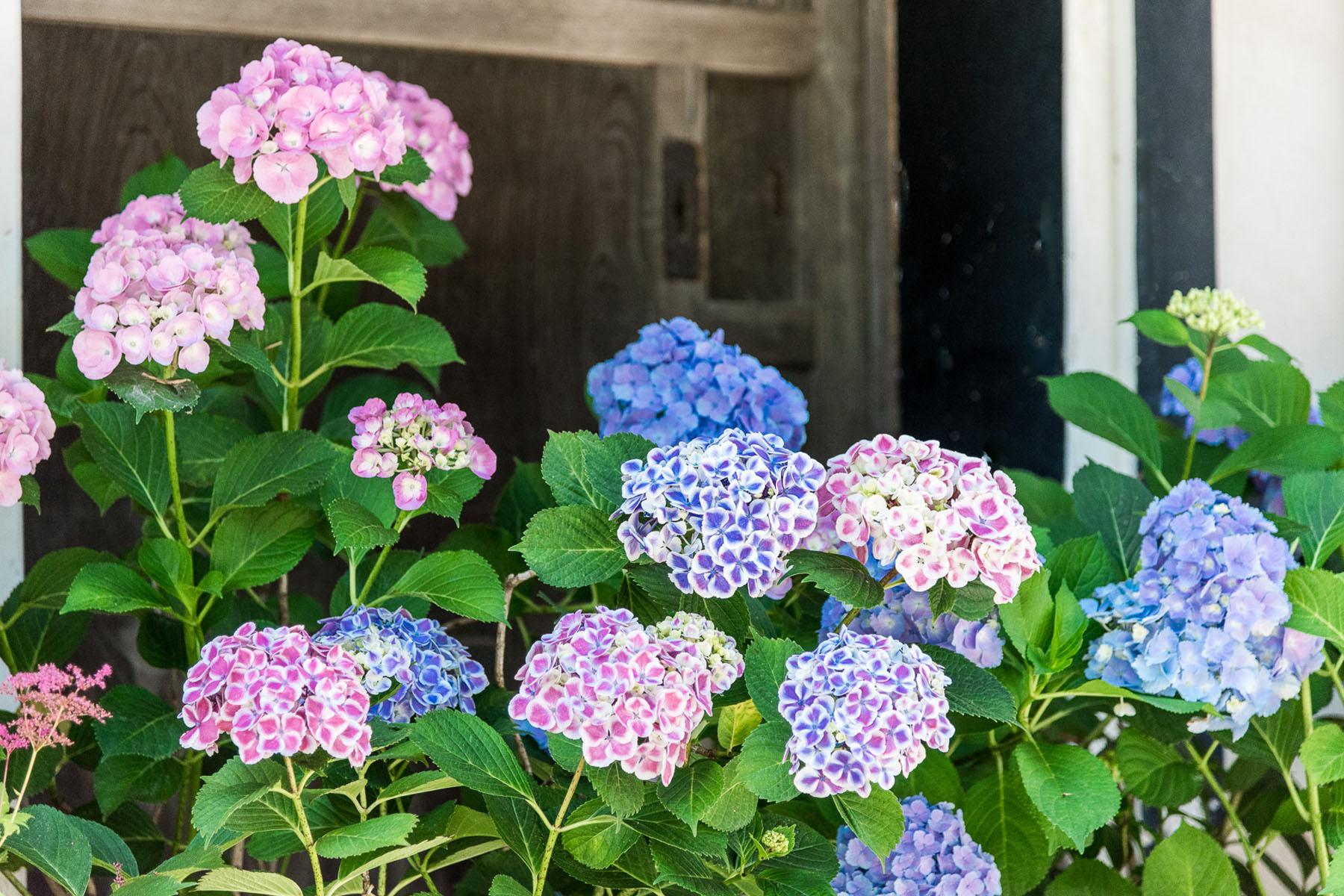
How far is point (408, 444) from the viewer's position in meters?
1.10

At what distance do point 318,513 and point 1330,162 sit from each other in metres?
1.66

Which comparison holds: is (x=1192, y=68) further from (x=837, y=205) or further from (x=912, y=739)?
(x=912, y=739)

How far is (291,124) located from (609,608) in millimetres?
516

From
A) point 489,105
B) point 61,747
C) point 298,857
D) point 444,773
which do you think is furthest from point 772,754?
point 489,105

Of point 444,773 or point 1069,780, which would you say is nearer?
point 444,773

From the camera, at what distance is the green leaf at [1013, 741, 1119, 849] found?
102 cm

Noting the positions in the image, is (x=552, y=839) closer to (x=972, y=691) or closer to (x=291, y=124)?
(x=972, y=691)

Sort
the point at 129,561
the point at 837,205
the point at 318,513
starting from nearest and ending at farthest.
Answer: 1. the point at 318,513
2. the point at 129,561
3. the point at 837,205

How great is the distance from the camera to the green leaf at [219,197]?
3.62 ft

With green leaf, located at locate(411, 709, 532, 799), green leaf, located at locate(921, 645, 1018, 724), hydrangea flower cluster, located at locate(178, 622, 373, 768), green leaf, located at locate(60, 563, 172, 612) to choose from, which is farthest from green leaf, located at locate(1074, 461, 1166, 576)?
green leaf, located at locate(60, 563, 172, 612)

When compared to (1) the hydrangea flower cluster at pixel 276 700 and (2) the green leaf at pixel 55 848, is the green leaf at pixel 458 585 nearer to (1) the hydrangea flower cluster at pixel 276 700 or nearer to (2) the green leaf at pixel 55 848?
(1) the hydrangea flower cluster at pixel 276 700

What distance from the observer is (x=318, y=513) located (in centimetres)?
119

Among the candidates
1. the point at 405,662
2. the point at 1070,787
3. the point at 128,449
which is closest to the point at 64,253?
the point at 128,449

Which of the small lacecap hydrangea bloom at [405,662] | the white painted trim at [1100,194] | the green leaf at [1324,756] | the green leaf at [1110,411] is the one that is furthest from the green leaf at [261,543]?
the white painted trim at [1100,194]
